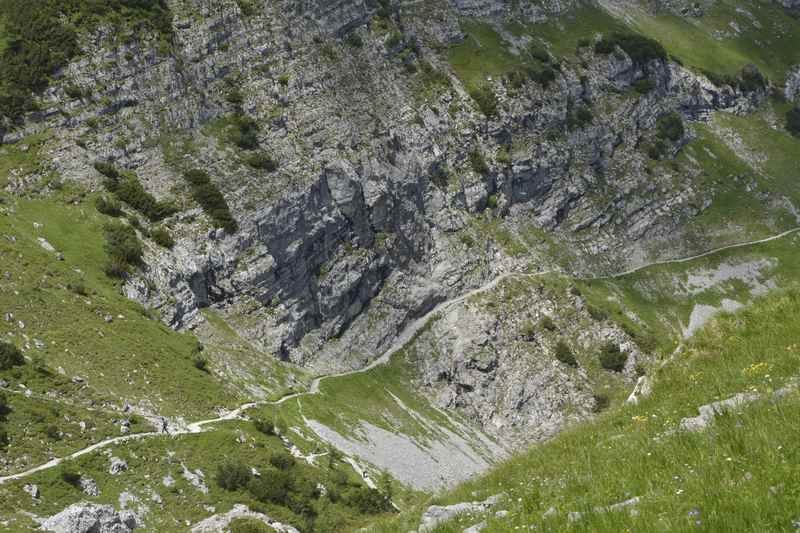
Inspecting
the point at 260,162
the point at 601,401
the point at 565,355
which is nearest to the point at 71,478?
the point at 260,162

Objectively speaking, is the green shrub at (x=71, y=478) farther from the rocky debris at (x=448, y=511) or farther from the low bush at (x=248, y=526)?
the rocky debris at (x=448, y=511)

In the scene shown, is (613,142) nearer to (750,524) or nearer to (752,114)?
(752,114)

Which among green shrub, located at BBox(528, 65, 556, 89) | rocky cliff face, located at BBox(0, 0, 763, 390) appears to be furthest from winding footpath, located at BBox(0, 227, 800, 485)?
green shrub, located at BBox(528, 65, 556, 89)

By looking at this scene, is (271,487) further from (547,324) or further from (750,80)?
(750,80)

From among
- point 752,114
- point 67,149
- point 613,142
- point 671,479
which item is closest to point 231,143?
point 67,149

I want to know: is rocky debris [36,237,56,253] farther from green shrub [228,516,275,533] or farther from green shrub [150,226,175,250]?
green shrub [228,516,275,533]

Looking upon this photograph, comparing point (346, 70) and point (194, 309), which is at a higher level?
point (346, 70)

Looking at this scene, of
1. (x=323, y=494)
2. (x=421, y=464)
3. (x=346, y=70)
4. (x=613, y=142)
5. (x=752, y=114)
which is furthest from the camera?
(x=752, y=114)
